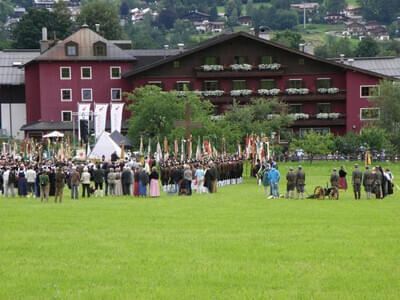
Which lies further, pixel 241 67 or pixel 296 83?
pixel 296 83

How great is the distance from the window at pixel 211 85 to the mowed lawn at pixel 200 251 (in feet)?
195

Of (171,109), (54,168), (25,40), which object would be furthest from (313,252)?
(25,40)

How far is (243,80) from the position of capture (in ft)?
329

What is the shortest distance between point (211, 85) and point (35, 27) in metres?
A: 53.8

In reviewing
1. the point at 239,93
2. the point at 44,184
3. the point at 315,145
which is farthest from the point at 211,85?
the point at 44,184

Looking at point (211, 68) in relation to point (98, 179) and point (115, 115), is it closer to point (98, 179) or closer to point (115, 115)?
point (115, 115)

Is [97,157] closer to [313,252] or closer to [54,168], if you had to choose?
[54,168]

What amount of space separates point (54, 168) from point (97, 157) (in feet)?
53.1

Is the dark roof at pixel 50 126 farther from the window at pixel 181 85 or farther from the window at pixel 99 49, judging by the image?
the window at pixel 99 49

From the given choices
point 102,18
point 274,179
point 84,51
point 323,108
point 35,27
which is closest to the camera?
point 274,179

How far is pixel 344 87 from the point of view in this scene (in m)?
99.4

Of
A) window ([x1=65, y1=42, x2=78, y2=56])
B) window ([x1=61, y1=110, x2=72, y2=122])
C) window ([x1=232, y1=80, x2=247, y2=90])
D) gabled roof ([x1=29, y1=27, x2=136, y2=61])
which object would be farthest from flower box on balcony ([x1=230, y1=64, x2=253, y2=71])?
window ([x1=61, y1=110, x2=72, y2=122])

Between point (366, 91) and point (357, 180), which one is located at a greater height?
point (366, 91)

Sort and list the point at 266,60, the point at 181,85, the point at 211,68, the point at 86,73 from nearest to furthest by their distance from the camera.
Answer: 1. the point at 211,68
2. the point at 181,85
3. the point at 266,60
4. the point at 86,73
